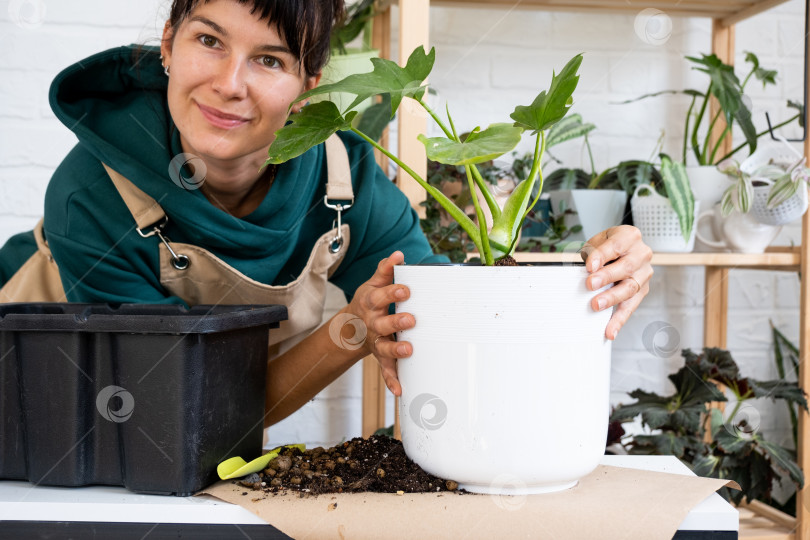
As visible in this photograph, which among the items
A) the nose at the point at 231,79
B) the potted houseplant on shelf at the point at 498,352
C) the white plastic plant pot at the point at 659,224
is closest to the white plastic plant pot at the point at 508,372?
the potted houseplant on shelf at the point at 498,352

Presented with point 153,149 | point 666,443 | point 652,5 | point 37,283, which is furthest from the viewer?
point 652,5

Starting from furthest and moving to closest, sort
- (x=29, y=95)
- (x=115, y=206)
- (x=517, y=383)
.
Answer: (x=29, y=95) → (x=115, y=206) → (x=517, y=383)

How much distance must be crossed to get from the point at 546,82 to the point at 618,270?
1.15 metres

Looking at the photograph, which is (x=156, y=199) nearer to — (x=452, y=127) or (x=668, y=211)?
(x=452, y=127)

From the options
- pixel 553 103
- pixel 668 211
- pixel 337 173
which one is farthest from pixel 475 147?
pixel 668 211

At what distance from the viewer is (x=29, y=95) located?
155cm

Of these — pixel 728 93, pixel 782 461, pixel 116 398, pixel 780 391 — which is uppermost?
pixel 728 93

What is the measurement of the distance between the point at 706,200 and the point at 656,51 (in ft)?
1.44

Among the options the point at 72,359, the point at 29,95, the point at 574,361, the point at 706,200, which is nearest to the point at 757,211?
the point at 706,200

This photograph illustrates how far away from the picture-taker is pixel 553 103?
0.57 metres

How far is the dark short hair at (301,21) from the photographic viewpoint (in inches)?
34.6

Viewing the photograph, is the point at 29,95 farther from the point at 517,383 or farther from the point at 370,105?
the point at 517,383

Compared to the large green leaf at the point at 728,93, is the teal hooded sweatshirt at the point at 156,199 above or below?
below

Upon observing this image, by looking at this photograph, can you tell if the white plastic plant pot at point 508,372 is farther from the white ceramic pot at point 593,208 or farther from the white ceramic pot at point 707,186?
the white ceramic pot at point 707,186
